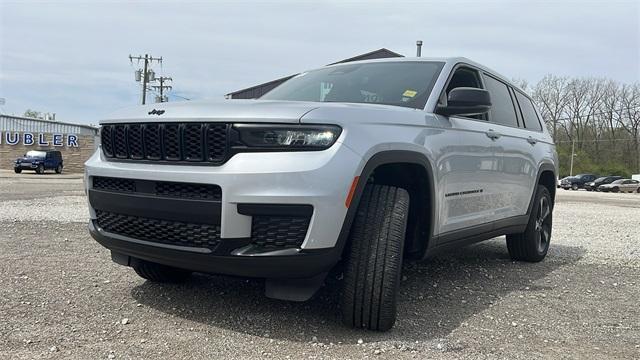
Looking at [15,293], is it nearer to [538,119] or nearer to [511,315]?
[511,315]

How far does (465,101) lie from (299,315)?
179 centimetres

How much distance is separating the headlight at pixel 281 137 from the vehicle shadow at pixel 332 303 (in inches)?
42.5

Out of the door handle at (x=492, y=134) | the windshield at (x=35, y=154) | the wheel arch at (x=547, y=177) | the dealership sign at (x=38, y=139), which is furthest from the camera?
the dealership sign at (x=38, y=139)

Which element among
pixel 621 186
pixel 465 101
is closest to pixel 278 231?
pixel 465 101

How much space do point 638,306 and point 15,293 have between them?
4.50 metres

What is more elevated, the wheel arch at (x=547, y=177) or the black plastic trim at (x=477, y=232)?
the wheel arch at (x=547, y=177)

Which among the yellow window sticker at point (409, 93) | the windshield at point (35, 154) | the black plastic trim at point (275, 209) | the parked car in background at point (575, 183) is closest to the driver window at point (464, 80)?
the yellow window sticker at point (409, 93)

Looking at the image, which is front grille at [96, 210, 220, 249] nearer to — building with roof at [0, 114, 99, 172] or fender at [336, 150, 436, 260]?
fender at [336, 150, 436, 260]

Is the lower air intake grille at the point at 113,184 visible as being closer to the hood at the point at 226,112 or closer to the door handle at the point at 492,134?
the hood at the point at 226,112

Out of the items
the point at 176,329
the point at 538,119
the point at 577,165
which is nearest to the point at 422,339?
the point at 176,329

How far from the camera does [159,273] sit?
13.1 feet

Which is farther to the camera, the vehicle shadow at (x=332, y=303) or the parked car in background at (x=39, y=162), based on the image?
the parked car in background at (x=39, y=162)

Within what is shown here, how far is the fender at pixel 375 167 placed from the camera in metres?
2.94

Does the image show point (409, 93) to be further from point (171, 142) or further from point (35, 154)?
point (35, 154)
